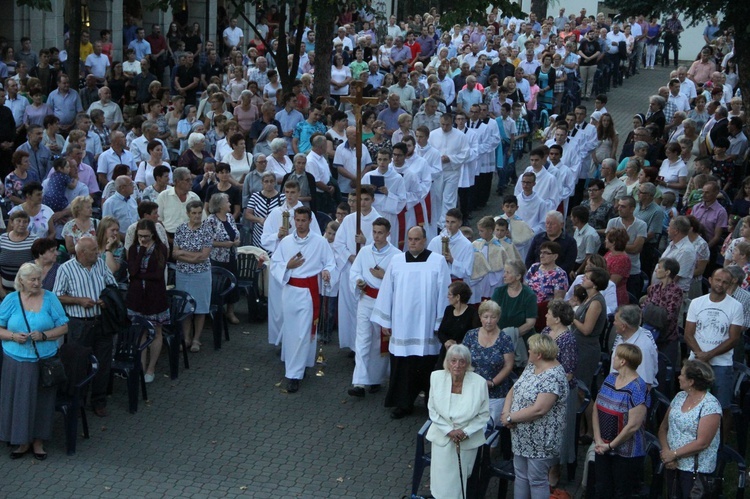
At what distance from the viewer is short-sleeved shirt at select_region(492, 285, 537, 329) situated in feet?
32.8

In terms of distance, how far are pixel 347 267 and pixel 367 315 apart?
1.30 m

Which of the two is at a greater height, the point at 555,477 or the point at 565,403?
the point at 565,403

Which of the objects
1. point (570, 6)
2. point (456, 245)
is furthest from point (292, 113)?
point (570, 6)

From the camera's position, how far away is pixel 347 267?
482 inches

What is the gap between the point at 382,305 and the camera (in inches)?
419

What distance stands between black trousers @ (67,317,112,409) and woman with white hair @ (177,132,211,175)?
521 centimetres

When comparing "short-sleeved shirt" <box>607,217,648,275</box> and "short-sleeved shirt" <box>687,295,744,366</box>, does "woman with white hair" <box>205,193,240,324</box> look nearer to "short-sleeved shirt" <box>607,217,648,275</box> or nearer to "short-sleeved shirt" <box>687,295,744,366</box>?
"short-sleeved shirt" <box>607,217,648,275</box>

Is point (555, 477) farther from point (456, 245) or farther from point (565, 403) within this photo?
point (456, 245)

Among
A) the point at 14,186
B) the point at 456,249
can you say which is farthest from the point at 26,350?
the point at 14,186

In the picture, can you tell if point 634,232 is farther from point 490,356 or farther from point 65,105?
point 65,105

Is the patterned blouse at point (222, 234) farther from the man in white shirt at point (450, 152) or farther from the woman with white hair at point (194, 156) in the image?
the man in white shirt at point (450, 152)

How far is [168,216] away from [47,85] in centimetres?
839

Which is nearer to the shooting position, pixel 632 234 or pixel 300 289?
pixel 300 289

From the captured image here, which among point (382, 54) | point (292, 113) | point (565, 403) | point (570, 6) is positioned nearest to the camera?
point (565, 403)
